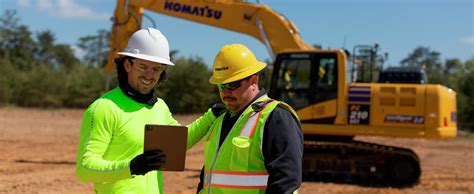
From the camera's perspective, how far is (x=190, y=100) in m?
35.5

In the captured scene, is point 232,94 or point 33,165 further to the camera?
point 33,165

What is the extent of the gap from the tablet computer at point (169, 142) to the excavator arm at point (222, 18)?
9.36 metres

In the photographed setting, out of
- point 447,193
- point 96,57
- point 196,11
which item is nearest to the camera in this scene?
point 447,193

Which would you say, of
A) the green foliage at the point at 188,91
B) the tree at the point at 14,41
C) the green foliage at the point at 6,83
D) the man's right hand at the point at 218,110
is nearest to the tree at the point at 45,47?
the tree at the point at 14,41

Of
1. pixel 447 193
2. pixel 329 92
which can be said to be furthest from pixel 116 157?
pixel 447 193

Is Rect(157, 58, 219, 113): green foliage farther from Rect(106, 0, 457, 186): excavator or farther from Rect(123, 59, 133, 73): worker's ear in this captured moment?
Rect(123, 59, 133, 73): worker's ear

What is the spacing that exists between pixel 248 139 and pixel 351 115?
8482mm

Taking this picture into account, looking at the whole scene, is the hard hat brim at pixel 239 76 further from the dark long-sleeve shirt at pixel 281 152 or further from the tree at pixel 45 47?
the tree at pixel 45 47

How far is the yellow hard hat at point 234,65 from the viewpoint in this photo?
2.89 metres

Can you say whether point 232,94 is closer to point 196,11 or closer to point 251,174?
point 251,174

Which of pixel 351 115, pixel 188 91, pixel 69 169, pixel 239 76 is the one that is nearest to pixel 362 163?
pixel 351 115

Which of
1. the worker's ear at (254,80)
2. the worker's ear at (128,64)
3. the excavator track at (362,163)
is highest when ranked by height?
the worker's ear at (128,64)

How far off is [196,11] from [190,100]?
22.7 meters

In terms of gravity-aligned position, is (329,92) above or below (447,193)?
above
